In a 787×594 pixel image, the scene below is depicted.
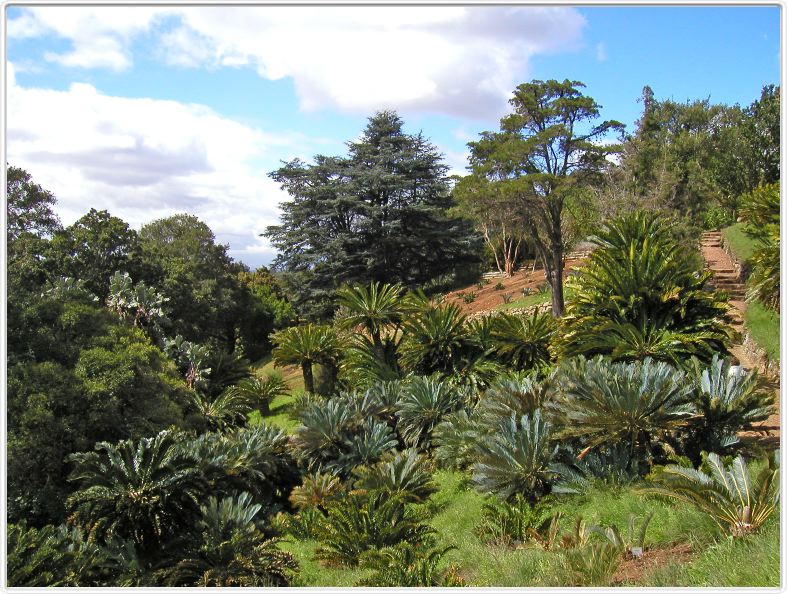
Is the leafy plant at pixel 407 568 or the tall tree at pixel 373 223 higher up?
the tall tree at pixel 373 223

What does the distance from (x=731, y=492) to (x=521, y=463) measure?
124 inches

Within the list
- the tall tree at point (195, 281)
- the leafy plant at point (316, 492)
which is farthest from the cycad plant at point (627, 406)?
the tall tree at point (195, 281)

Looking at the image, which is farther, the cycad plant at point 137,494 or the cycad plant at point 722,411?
the cycad plant at point 137,494

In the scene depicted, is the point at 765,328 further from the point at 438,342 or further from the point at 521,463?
the point at 521,463

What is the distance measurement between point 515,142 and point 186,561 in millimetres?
17991

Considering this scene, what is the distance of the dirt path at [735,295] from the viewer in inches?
402

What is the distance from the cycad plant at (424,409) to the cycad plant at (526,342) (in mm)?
2056

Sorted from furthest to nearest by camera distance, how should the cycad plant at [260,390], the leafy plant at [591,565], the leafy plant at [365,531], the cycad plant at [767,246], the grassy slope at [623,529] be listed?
the cycad plant at [260,390]
the cycad plant at [767,246]
the leafy plant at [365,531]
the leafy plant at [591,565]
the grassy slope at [623,529]

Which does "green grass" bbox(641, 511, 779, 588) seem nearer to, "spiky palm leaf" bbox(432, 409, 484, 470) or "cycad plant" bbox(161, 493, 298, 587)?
"cycad plant" bbox(161, 493, 298, 587)

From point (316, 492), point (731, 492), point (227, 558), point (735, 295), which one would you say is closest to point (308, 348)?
point (316, 492)

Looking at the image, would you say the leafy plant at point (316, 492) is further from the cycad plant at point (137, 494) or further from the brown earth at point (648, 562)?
the brown earth at point (648, 562)

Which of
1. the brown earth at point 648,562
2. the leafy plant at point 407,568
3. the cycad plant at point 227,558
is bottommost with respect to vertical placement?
the cycad plant at point 227,558

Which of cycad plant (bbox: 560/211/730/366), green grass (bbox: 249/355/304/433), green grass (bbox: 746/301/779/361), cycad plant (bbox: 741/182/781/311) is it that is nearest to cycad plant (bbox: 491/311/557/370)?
cycad plant (bbox: 560/211/730/366)

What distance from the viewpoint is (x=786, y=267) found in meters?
6.15
